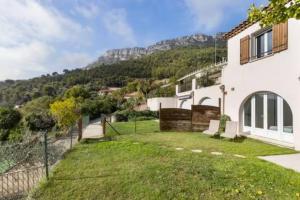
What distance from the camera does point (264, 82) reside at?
43.7ft

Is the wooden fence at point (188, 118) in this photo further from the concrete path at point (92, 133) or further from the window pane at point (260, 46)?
the window pane at point (260, 46)

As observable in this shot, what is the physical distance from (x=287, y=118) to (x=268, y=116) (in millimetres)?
1564

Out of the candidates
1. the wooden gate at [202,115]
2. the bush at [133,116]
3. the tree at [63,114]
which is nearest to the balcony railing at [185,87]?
the bush at [133,116]

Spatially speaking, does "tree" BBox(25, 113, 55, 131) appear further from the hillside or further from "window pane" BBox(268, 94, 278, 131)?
the hillside

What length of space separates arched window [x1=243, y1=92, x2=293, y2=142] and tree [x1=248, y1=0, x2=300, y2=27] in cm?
759

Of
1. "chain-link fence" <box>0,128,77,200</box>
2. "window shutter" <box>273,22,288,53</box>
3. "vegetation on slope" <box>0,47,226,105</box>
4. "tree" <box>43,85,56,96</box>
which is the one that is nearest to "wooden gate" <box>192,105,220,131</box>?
"window shutter" <box>273,22,288,53</box>

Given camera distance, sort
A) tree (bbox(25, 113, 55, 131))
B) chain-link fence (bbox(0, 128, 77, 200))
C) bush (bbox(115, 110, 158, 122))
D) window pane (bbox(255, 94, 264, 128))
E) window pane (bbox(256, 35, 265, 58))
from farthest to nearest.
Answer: bush (bbox(115, 110, 158, 122))
tree (bbox(25, 113, 55, 131))
window pane (bbox(256, 35, 265, 58))
window pane (bbox(255, 94, 264, 128))
chain-link fence (bbox(0, 128, 77, 200))

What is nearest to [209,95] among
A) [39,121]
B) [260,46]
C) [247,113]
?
[247,113]

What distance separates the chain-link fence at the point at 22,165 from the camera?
7664 mm

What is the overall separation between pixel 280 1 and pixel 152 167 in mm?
5515

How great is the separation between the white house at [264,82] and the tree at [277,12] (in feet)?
21.2

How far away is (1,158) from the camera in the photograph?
820cm

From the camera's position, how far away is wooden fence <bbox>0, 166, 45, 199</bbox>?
7.56 meters

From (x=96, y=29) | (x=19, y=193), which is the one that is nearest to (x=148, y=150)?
(x=19, y=193)
